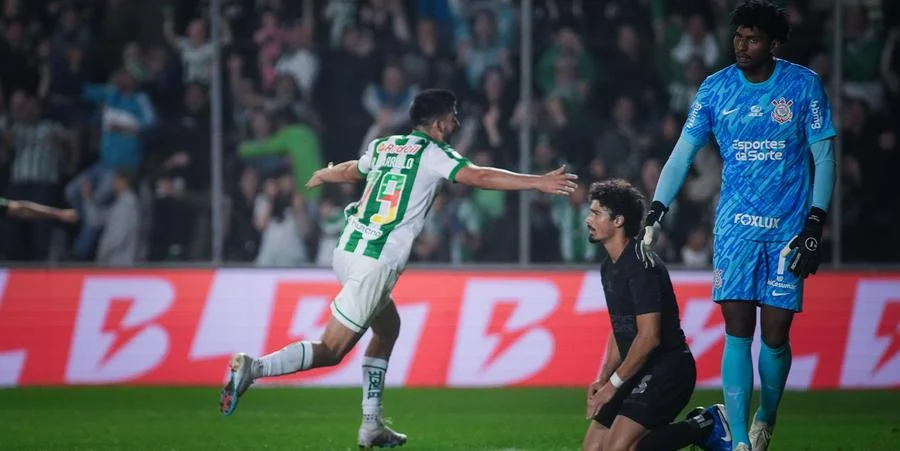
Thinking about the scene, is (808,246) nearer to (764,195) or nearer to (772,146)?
(764,195)

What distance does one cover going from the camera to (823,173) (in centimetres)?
638

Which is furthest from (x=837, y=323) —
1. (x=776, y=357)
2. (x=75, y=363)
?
(x=75, y=363)

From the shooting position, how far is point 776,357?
256 inches

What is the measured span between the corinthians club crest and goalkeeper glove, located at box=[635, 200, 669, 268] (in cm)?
72

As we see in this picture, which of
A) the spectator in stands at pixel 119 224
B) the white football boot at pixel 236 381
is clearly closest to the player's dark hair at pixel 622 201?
the white football boot at pixel 236 381

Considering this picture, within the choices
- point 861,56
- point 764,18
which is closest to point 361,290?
point 764,18

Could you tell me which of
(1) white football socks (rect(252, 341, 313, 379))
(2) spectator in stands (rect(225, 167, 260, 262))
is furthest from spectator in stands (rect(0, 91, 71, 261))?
(1) white football socks (rect(252, 341, 313, 379))

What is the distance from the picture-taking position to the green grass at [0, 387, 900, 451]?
7891mm

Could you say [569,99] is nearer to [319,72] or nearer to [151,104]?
[319,72]

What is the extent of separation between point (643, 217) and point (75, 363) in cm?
672

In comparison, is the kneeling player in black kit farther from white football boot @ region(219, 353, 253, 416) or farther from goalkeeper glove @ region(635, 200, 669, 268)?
white football boot @ region(219, 353, 253, 416)

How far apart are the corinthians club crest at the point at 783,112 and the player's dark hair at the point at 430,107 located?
193 centimetres

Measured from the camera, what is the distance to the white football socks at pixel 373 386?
25.0 ft

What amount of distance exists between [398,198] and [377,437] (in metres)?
1.40
